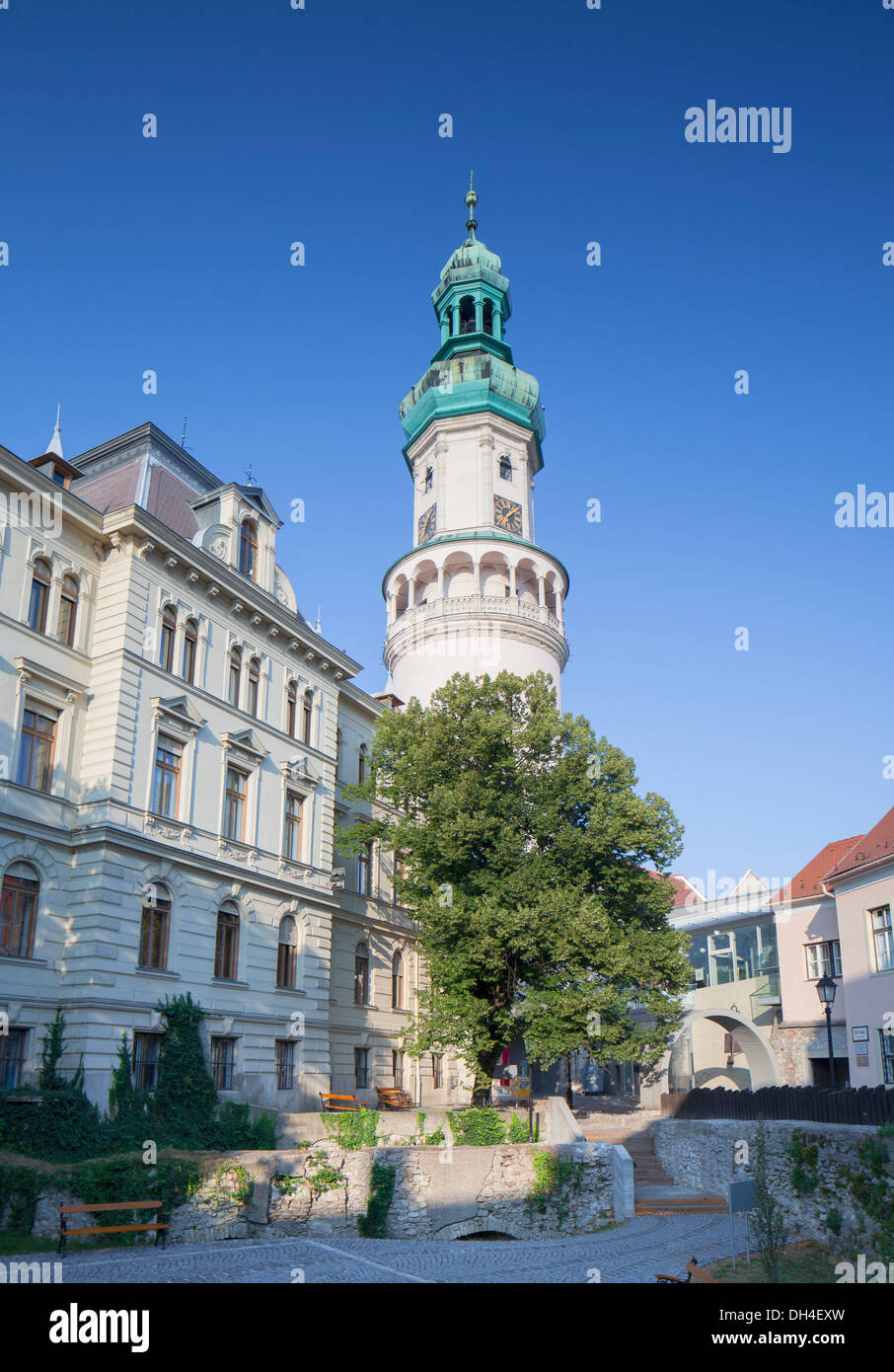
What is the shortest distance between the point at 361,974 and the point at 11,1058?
1677 cm

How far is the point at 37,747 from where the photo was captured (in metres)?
25.2

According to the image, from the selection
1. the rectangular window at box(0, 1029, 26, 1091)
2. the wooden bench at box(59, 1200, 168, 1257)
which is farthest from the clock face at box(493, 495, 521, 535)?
the wooden bench at box(59, 1200, 168, 1257)

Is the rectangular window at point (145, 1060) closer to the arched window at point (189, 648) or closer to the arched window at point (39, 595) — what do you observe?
the arched window at point (189, 648)

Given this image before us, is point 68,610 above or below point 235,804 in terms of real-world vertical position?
above

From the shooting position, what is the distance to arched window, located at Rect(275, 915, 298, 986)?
31641mm

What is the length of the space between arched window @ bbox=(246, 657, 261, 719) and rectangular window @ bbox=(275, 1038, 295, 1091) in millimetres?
9770

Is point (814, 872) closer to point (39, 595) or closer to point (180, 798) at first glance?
point (180, 798)

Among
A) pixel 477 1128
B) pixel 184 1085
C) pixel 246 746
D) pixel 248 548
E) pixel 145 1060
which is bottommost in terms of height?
pixel 477 1128

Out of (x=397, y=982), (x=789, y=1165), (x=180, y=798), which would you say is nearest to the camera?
(x=789, y=1165)

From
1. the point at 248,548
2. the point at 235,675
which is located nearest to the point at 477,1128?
the point at 235,675

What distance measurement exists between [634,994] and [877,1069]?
7.24 meters

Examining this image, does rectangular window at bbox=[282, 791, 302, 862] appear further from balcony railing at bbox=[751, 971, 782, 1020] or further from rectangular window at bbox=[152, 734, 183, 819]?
balcony railing at bbox=[751, 971, 782, 1020]

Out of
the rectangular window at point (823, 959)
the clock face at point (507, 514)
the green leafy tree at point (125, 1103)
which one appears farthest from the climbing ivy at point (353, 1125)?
the clock face at point (507, 514)
